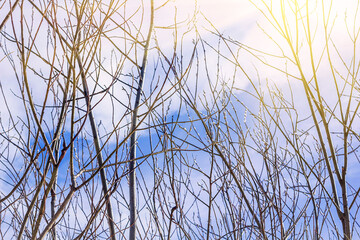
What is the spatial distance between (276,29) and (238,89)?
34.5 inches

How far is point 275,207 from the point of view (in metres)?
2.37

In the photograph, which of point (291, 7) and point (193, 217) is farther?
point (193, 217)

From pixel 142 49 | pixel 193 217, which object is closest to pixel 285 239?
pixel 193 217

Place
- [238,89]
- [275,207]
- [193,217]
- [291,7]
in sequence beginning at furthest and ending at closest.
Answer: [193,217]
[238,89]
[275,207]
[291,7]

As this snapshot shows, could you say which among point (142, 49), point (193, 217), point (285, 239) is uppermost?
point (142, 49)

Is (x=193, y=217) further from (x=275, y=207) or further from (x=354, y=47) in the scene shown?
(x=354, y=47)

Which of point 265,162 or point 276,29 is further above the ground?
point 276,29

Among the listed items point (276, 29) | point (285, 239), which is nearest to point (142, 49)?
point (276, 29)

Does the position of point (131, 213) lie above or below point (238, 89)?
below

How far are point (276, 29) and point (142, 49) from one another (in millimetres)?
1202

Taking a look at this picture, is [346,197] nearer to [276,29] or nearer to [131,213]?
[276,29]

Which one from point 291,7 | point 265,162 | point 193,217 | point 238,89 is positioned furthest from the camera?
point 193,217

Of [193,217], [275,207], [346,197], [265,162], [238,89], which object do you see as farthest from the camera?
[193,217]

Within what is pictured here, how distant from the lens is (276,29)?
6.69ft
